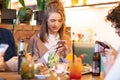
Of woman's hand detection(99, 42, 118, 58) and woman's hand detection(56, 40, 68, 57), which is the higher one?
woman's hand detection(99, 42, 118, 58)

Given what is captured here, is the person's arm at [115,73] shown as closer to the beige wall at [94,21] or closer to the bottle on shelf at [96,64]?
the bottle on shelf at [96,64]

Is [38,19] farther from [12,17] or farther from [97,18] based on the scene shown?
[97,18]

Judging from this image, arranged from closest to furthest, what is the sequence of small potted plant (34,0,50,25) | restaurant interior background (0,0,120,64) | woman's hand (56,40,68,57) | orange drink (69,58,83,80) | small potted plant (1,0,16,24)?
orange drink (69,58,83,80)
woman's hand (56,40,68,57)
small potted plant (1,0,16,24)
small potted plant (34,0,50,25)
restaurant interior background (0,0,120,64)

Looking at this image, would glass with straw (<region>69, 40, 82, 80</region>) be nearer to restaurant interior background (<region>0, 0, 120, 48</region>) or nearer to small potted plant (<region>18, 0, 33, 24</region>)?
small potted plant (<region>18, 0, 33, 24</region>)

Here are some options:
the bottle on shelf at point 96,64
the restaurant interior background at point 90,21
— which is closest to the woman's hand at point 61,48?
the bottle on shelf at point 96,64

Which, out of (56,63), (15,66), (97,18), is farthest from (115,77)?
(97,18)

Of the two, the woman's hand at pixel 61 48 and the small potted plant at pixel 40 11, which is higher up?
the small potted plant at pixel 40 11

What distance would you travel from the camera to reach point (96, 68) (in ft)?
5.50

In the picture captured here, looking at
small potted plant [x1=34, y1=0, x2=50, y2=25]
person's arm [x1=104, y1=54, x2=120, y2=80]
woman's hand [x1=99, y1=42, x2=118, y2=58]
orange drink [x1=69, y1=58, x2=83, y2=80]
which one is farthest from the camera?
small potted plant [x1=34, y1=0, x2=50, y2=25]

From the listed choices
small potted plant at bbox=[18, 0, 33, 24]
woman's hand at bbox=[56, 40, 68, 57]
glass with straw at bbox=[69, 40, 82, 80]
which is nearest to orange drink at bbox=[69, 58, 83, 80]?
glass with straw at bbox=[69, 40, 82, 80]

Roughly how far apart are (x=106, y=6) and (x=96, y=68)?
1.84m

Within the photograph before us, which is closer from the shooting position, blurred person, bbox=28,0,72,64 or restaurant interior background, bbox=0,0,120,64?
blurred person, bbox=28,0,72,64

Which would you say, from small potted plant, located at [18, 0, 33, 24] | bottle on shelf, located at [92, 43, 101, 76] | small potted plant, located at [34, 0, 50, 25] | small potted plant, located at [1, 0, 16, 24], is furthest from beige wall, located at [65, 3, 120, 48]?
bottle on shelf, located at [92, 43, 101, 76]

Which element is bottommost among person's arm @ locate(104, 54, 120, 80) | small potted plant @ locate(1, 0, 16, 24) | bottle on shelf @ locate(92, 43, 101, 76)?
bottle on shelf @ locate(92, 43, 101, 76)
